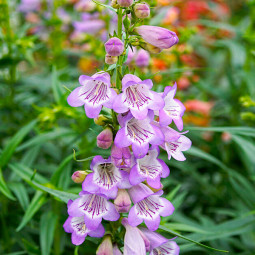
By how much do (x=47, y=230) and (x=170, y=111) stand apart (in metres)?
0.75

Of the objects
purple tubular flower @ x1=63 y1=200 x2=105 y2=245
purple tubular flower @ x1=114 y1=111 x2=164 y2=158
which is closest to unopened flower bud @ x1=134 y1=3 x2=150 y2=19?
purple tubular flower @ x1=114 y1=111 x2=164 y2=158

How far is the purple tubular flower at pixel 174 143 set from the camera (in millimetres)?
980

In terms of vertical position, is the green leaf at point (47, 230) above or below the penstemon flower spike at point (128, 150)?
below

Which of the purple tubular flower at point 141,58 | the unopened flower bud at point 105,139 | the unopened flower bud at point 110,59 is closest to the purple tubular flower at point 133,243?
the unopened flower bud at point 105,139

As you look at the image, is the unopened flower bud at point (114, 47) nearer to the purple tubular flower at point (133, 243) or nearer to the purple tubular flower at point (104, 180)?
the purple tubular flower at point (104, 180)

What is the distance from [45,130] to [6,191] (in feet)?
1.29

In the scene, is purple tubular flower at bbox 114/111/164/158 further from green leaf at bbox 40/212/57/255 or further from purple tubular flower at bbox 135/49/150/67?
purple tubular flower at bbox 135/49/150/67

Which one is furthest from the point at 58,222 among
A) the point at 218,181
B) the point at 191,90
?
the point at 191,90

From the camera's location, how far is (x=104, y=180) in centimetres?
94

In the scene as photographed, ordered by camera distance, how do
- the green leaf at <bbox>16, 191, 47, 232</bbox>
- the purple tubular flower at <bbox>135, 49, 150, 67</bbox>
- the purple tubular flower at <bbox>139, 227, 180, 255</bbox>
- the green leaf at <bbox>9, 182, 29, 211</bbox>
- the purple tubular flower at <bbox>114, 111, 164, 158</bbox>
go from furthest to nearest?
the purple tubular flower at <bbox>135, 49, 150, 67</bbox>
the green leaf at <bbox>9, 182, 29, 211</bbox>
the green leaf at <bbox>16, 191, 47, 232</bbox>
the purple tubular flower at <bbox>139, 227, 180, 255</bbox>
the purple tubular flower at <bbox>114, 111, 164, 158</bbox>

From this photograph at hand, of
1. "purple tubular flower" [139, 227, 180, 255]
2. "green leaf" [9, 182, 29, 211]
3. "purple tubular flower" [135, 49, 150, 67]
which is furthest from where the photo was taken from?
"purple tubular flower" [135, 49, 150, 67]

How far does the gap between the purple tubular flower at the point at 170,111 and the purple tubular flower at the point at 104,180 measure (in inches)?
6.6

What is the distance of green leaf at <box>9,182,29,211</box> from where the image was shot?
4.89 ft

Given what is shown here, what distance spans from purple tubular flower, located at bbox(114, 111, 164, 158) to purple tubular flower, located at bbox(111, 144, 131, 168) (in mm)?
37
